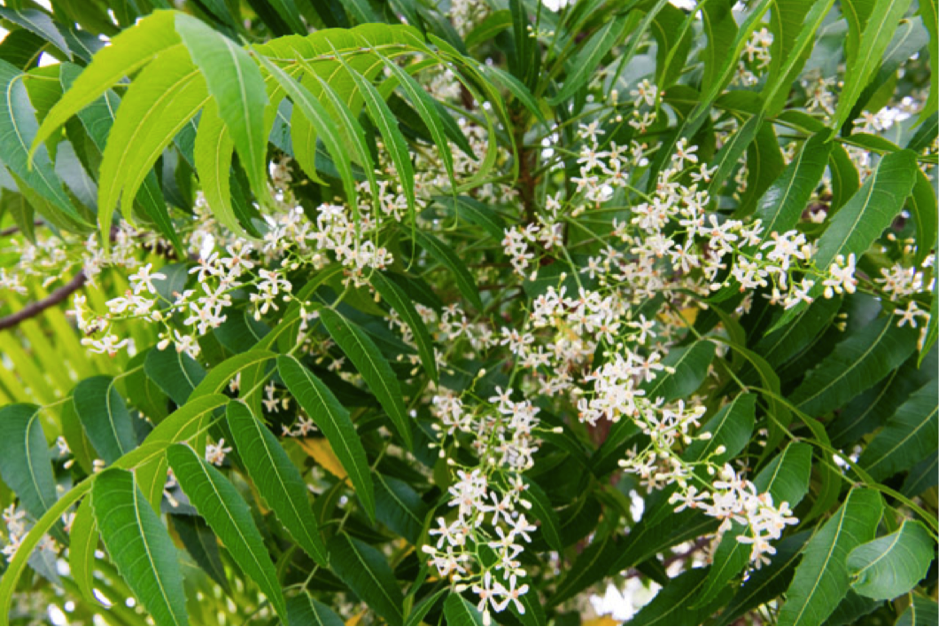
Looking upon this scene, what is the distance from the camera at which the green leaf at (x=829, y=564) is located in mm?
902

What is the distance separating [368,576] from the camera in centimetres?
115

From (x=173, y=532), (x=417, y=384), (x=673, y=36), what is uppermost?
(x=673, y=36)

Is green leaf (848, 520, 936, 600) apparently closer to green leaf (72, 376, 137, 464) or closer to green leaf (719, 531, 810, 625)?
green leaf (719, 531, 810, 625)

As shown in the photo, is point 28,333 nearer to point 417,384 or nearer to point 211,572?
point 211,572

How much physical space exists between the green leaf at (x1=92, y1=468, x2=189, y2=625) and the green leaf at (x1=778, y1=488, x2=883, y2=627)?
62 centimetres

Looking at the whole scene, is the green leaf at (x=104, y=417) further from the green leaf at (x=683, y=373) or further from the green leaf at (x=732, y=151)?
the green leaf at (x=732, y=151)

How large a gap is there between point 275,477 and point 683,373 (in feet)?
1.70

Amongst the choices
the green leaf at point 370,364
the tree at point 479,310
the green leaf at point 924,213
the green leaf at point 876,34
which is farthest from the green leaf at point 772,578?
the green leaf at point 876,34

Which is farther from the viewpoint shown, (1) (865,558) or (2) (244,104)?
(1) (865,558)

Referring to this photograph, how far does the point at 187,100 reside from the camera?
723mm

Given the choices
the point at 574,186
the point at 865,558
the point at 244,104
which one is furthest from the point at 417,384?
the point at 244,104

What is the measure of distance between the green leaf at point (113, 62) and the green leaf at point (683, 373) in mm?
678

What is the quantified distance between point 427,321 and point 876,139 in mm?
801

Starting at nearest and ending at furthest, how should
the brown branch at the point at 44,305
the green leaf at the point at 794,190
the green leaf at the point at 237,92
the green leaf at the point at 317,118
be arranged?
the green leaf at the point at 237,92 → the green leaf at the point at 317,118 → the green leaf at the point at 794,190 → the brown branch at the point at 44,305
